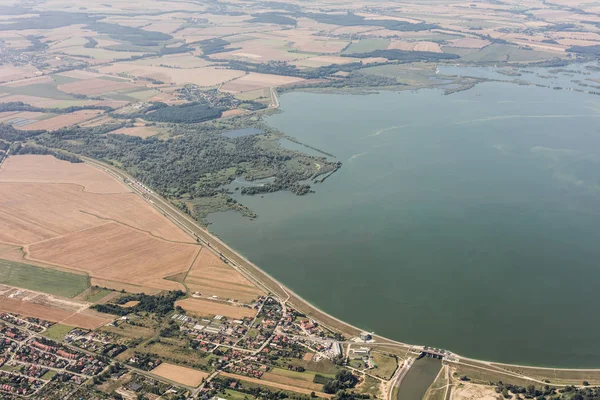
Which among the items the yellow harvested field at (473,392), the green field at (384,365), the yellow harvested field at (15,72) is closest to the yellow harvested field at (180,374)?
the green field at (384,365)

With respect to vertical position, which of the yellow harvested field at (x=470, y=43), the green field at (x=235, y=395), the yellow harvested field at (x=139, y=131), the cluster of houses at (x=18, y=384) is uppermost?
the yellow harvested field at (x=470, y=43)

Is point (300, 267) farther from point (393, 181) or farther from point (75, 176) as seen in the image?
point (75, 176)

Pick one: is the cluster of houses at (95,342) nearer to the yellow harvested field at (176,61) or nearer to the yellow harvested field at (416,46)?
the yellow harvested field at (176,61)

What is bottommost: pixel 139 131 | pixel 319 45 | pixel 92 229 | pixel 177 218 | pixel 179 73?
pixel 92 229

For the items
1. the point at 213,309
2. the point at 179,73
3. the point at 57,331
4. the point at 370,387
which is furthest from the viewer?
the point at 179,73

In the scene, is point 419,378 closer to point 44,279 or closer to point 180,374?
point 180,374

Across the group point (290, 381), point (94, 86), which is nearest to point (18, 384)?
point (290, 381)

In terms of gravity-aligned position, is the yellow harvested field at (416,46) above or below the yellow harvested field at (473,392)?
above

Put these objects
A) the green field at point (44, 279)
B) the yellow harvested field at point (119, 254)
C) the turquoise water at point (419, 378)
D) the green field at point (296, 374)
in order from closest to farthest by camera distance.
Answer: the turquoise water at point (419, 378)
the green field at point (296, 374)
the green field at point (44, 279)
the yellow harvested field at point (119, 254)
